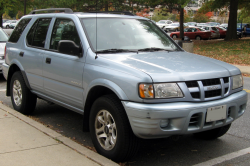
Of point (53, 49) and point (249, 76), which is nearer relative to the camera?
point (53, 49)

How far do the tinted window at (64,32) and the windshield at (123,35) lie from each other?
0.22 metres

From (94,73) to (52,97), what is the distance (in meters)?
1.42

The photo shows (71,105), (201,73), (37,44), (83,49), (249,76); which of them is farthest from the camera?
(249,76)

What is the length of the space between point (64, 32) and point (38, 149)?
189 centimetres

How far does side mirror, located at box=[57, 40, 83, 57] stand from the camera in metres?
4.44

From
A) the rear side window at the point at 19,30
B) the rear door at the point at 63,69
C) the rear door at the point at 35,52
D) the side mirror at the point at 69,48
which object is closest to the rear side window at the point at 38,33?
the rear door at the point at 35,52

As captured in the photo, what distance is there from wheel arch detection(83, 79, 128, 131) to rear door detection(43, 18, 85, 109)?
0.18m

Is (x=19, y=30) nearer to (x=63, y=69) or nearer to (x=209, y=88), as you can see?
(x=63, y=69)

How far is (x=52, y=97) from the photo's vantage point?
17.6 ft

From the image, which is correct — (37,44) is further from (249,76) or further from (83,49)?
(249,76)

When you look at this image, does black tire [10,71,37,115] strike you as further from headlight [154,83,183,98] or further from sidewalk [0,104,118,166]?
headlight [154,83,183,98]

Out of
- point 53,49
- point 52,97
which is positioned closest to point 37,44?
point 53,49

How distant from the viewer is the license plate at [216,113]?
3.79 m

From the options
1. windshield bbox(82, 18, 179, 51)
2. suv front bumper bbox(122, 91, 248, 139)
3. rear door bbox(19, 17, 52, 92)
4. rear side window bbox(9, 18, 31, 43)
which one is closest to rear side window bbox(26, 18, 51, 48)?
rear door bbox(19, 17, 52, 92)
